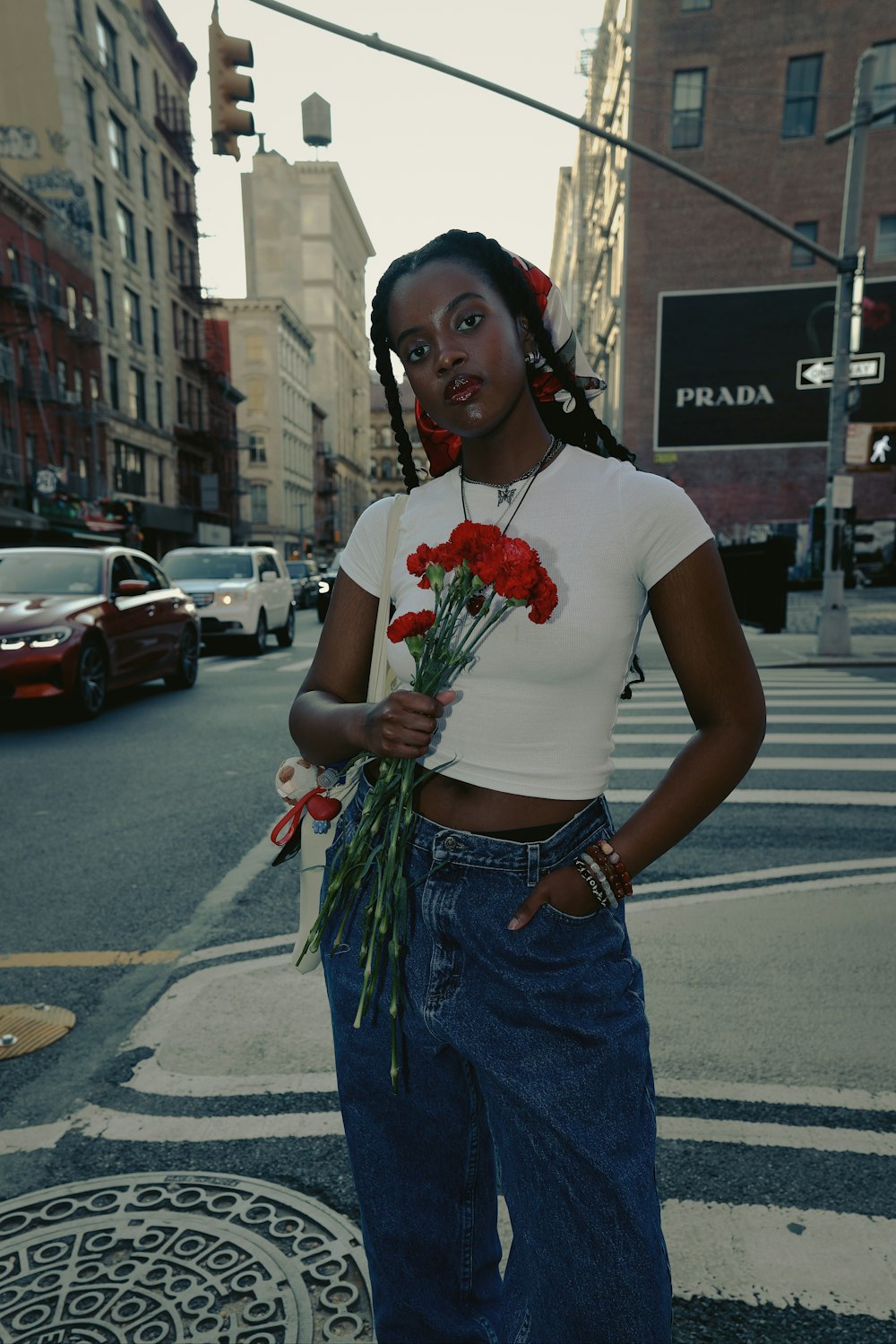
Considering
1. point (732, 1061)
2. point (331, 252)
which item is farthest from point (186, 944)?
point (331, 252)

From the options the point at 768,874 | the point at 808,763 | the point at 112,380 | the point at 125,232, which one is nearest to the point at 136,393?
the point at 112,380

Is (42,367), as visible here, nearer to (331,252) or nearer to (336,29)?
(336,29)

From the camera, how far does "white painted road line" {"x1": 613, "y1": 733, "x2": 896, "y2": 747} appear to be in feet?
26.1

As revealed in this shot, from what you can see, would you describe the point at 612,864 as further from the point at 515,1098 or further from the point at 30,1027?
the point at 30,1027

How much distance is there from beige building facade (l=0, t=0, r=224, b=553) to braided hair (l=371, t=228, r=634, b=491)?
1432 inches

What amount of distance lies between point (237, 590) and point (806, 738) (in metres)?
10.4

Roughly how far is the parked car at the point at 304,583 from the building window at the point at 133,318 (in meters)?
13.4

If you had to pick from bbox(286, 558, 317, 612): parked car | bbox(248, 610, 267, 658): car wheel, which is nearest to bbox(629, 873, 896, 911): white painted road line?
bbox(248, 610, 267, 658): car wheel

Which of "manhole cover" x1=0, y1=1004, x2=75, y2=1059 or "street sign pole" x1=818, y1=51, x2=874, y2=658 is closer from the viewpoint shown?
"manhole cover" x1=0, y1=1004, x2=75, y2=1059

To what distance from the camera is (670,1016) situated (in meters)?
3.22

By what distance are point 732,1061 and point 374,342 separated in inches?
95.2

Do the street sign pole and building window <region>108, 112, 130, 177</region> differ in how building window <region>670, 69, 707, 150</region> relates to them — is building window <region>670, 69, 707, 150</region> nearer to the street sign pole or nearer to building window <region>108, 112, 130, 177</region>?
the street sign pole

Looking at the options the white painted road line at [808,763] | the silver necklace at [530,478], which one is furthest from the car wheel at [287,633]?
the silver necklace at [530,478]

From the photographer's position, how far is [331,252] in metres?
89.4
